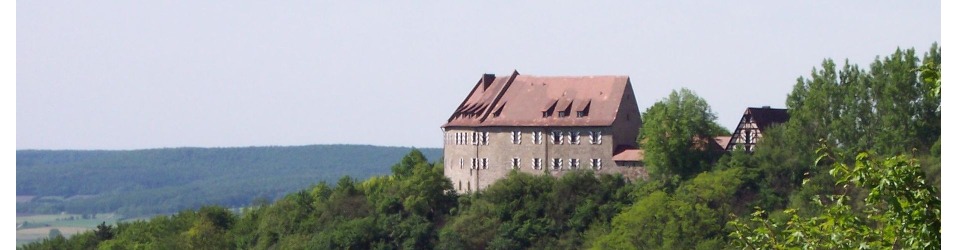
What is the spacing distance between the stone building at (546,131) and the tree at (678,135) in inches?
58.9

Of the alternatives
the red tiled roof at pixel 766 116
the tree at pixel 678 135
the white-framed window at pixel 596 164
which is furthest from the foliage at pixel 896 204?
the red tiled roof at pixel 766 116

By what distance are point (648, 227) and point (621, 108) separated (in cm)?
535

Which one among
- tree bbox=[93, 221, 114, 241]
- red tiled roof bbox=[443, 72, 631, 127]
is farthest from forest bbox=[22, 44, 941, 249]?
tree bbox=[93, 221, 114, 241]

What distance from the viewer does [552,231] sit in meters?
84.5

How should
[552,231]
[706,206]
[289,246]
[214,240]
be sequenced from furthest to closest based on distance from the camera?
[214,240] < [289,246] < [552,231] < [706,206]

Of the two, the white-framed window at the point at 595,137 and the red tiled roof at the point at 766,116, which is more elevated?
the red tiled roof at the point at 766,116

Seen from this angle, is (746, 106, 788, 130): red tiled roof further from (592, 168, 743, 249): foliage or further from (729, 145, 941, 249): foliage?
(729, 145, 941, 249): foliage

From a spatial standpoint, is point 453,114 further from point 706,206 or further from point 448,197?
point 706,206

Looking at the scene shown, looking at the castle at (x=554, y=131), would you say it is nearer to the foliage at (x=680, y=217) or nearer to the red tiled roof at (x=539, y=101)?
the red tiled roof at (x=539, y=101)

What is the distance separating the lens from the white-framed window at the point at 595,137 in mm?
78062

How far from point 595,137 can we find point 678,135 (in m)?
3.88

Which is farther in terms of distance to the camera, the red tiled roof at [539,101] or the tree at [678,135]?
the red tiled roof at [539,101]

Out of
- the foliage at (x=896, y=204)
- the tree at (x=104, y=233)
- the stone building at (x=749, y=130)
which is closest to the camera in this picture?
the foliage at (x=896, y=204)
